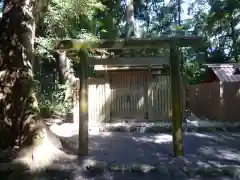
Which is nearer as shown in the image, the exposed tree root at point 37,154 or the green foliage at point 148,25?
the exposed tree root at point 37,154

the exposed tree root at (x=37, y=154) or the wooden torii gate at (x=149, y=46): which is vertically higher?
the wooden torii gate at (x=149, y=46)

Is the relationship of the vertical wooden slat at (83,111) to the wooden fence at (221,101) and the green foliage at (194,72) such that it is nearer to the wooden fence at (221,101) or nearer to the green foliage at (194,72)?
the wooden fence at (221,101)

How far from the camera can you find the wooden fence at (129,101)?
1395 centimetres

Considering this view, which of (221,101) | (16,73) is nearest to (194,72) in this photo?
(221,101)

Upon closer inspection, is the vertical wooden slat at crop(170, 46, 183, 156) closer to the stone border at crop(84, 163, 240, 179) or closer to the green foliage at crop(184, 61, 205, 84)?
the stone border at crop(84, 163, 240, 179)

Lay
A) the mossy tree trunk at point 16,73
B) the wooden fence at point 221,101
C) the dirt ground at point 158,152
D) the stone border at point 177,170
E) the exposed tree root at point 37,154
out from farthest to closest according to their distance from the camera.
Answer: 1. the wooden fence at point 221,101
2. the mossy tree trunk at point 16,73
3. the exposed tree root at point 37,154
4. the dirt ground at point 158,152
5. the stone border at point 177,170

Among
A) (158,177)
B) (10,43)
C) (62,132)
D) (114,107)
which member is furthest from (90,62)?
(114,107)

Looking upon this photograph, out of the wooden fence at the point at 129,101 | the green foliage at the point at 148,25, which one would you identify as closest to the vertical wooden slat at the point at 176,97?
the green foliage at the point at 148,25

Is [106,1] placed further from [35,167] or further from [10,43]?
[35,167]

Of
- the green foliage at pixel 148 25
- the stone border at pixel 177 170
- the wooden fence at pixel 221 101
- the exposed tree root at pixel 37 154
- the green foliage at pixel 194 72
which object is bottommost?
the stone border at pixel 177 170

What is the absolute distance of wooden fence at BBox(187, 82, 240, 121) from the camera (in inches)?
557

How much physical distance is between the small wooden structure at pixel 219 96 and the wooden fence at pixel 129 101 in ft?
8.13

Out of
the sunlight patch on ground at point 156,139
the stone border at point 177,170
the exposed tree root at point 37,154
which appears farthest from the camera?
the sunlight patch on ground at point 156,139

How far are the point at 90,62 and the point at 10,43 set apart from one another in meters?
2.00
